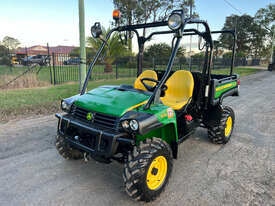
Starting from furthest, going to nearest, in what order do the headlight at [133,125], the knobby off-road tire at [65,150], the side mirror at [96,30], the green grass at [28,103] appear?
the green grass at [28,103]
the side mirror at [96,30]
the knobby off-road tire at [65,150]
the headlight at [133,125]

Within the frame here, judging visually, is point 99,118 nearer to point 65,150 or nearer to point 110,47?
point 65,150

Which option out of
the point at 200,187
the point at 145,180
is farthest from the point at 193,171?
the point at 145,180

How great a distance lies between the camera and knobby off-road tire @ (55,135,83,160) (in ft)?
9.66

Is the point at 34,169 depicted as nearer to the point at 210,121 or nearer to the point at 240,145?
the point at 210,121

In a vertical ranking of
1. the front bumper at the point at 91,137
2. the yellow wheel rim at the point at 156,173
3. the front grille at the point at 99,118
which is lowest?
the yellow wheel rim at the point at 156,173

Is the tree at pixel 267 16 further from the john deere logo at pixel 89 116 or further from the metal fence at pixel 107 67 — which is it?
the john deere logo at pixel 89 116

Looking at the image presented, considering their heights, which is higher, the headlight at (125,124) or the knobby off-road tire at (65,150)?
the headlight at (125,124)

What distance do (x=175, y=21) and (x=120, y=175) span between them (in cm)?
209

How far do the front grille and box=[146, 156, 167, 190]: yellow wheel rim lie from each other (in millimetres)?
609

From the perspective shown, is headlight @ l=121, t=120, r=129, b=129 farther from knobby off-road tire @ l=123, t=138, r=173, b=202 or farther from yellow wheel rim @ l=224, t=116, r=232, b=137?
yellow wheel rim @ l=224, t=116, r=232, b=137

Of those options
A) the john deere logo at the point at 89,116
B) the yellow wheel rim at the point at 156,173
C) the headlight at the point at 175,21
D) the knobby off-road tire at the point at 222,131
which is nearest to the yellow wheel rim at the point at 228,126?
the knobby off-road tire at the point at 222,131

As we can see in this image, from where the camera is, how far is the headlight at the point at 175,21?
95.9 inches

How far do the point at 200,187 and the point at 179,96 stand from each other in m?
1.61

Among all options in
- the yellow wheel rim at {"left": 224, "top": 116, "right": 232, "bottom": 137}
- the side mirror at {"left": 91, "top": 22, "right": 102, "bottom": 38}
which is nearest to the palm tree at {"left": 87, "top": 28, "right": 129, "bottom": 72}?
the yellow wheel rim at {"left": 224, "top": 116, "right": 232, "bottom": 137}
